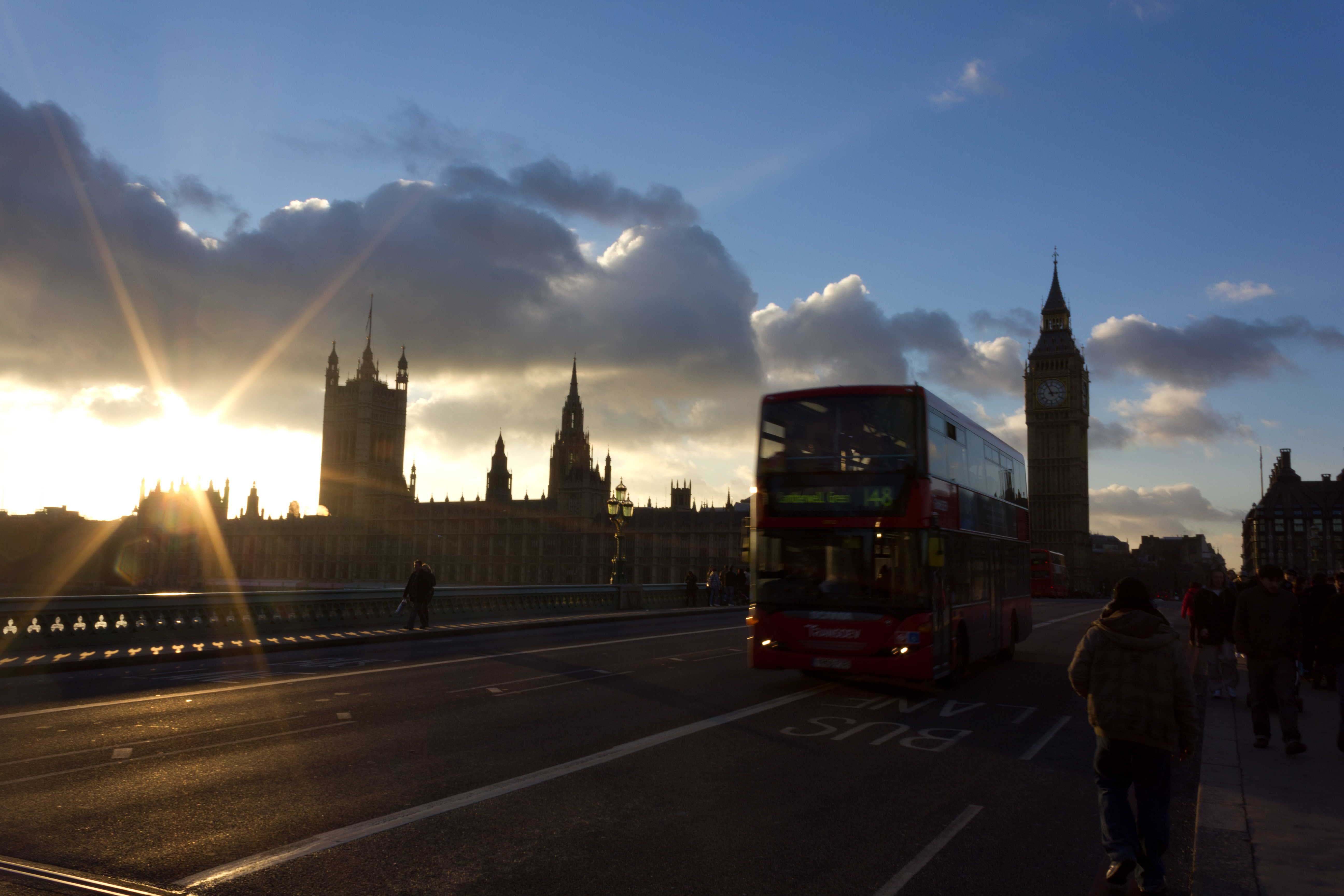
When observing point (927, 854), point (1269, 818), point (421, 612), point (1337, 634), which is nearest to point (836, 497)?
point (1337, 634)

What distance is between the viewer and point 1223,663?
12250mm

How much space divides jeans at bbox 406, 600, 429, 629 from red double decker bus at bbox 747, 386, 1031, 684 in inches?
456

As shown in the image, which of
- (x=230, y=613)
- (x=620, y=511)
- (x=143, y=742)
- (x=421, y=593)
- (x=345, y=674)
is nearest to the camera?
(x=143, y=742)

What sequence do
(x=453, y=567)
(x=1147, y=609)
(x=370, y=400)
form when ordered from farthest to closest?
(x=370, y=400) < (x=453, y=567) < (x=1147, y=609)

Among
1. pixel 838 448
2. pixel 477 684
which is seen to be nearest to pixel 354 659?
pixel 477 684

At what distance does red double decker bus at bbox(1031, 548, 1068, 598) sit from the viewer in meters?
58.5

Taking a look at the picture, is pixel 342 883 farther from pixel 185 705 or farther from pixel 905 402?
pixel 905 402

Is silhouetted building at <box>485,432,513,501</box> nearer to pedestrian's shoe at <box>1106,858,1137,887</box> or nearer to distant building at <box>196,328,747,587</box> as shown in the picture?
distant building at <box>196,328,747,587</box>

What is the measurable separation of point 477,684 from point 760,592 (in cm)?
409

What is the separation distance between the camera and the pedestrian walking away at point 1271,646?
861 cm

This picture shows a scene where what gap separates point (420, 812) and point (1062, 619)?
30.2m

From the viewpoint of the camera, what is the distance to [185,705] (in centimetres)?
1071

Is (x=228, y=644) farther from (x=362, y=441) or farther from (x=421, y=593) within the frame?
(x=362, y=441)

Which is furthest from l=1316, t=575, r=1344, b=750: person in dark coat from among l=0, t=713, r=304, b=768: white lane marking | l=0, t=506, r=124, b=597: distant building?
l=0, t=506, r=124, b=597: distant building
